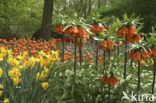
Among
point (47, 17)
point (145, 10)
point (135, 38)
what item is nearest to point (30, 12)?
point (47, 17)

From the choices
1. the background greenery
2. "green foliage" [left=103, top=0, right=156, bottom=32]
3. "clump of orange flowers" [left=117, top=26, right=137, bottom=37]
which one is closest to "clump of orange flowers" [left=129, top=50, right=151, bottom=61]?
"clump of orange flowers" [left=117, top=26, right=137, bottom=37]

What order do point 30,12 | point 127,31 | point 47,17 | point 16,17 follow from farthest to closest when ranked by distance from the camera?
point 30,12 → point 16,17 → point 47,17 → point 127,31

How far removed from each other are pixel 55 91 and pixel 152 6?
431 inches

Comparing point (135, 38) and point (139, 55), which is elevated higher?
point (135, 38)

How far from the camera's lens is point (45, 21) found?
394 inches

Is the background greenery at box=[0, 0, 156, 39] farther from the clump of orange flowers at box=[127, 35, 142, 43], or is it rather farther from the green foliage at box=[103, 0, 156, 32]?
the clump of orange flowers at box=[127, 35, 142, 43]

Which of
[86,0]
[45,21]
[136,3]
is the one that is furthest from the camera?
[86,0]

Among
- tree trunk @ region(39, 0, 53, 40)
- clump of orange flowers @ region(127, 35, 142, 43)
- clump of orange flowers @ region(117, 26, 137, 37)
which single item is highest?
tree trunk @ region(39, 0, 53, 40)

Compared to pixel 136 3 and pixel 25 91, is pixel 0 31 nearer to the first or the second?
pixel 136 3

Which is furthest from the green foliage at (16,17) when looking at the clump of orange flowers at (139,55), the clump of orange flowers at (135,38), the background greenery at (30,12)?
the clump of orange flowers at (139,55)

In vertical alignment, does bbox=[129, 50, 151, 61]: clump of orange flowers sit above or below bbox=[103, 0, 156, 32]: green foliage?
below

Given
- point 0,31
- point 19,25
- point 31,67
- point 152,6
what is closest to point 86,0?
point 19,25

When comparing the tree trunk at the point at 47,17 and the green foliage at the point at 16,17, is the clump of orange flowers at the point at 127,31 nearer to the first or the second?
the tree trunk at the point at 47,17

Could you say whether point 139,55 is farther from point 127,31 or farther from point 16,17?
point 16,17
